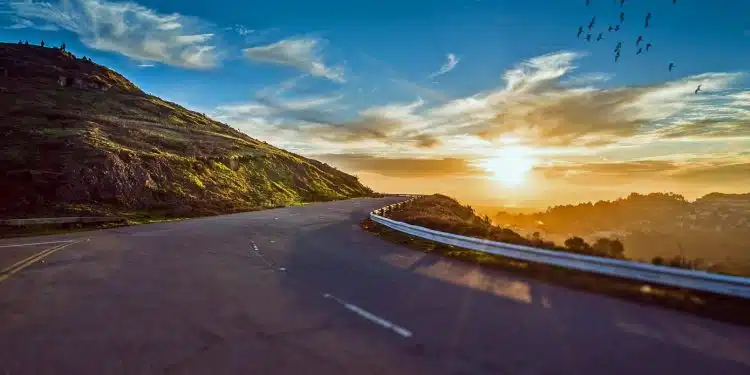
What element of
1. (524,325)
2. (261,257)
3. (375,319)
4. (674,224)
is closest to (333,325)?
(375,319)

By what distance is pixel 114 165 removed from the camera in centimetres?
3434

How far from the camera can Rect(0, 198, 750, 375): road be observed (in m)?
5.04

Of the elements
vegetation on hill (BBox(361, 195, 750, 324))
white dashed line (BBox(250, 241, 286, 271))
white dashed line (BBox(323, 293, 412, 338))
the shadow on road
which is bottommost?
white dashed line (BBox(250, 241, 286, 271))

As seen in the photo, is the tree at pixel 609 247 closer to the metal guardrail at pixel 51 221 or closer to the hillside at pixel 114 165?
the metal guardrail at pixel 51 221

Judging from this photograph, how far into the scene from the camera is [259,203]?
4662 cm

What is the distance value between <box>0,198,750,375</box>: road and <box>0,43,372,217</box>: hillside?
72.6 ft

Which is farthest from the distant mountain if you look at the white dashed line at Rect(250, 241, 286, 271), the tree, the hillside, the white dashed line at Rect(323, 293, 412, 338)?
the hillside

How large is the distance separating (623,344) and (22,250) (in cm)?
1863

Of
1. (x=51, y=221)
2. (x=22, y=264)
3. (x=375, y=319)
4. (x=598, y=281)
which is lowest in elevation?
(x=22, y=264)

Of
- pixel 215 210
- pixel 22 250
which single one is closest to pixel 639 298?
pixel 22 250

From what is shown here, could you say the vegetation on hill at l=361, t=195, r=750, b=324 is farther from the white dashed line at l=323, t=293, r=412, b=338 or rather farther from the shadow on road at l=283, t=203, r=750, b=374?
the white dashed line at l=323, t=293, r=412, b=338

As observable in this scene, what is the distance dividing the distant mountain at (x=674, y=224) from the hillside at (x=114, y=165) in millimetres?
29000

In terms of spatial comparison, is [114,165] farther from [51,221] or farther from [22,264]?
[22,264]

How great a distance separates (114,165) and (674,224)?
54.7 metres
